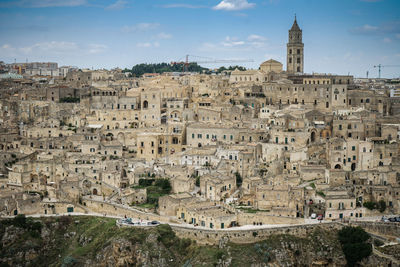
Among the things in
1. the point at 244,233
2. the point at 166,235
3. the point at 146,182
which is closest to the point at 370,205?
the point at 244,233

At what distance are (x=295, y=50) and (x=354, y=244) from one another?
4171cm

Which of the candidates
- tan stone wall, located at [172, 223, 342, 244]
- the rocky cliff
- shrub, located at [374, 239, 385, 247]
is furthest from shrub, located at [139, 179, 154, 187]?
shrub, located at [374, 239, 385, 247]

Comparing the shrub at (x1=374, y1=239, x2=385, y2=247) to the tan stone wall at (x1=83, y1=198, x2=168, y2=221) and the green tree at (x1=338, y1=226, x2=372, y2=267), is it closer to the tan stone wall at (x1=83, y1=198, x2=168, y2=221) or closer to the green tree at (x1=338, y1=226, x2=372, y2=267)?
the green tree at (x1=338, y1=226, x2=372, y2=267)

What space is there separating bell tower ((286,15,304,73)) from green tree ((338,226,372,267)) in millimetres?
39420

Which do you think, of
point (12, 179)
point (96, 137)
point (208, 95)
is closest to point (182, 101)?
point (208, 95)

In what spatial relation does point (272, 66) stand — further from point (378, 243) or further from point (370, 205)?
point (378, 243)

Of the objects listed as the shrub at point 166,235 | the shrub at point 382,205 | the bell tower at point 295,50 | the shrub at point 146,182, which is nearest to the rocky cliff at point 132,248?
the shrub at point 166,235

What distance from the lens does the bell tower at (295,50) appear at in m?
77.0

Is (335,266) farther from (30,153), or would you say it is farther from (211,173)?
(30,153)

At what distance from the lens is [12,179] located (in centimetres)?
4947

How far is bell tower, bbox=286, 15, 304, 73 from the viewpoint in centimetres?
7700

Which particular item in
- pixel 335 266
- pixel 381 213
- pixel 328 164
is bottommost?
pixel 335 266

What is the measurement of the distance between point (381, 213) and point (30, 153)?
30.7 meters

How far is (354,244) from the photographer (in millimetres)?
39688
